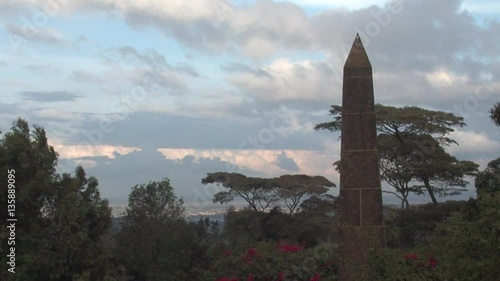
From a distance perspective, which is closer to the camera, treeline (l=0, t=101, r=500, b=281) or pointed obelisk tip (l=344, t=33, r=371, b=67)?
treeline (l=0, t=101, r=500, b=281)

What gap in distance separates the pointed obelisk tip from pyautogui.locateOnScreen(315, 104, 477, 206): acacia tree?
1870 centimetres

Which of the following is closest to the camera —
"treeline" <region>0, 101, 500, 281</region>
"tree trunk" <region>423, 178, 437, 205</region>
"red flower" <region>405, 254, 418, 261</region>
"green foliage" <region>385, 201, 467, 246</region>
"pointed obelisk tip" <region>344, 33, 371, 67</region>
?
"treeline" <region>0, 101, 500, 281</region>

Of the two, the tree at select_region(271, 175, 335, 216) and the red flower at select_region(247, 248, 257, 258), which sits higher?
the tree at select_region(271, 175, 335, 216)

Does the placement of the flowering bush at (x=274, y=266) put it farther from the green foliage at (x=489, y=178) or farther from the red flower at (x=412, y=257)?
the green foliage at (x=489, y=178)

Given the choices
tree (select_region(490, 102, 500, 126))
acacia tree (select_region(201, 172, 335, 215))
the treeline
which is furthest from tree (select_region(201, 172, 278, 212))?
tree (select_region(490, 102, 500, 126))

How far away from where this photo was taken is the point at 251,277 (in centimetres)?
1331

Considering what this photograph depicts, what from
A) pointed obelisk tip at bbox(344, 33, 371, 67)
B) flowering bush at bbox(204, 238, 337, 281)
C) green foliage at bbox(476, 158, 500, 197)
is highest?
pointed obelisk tip at bbox(344, 33, 371, 67)

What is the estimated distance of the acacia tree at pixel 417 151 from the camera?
31688mm

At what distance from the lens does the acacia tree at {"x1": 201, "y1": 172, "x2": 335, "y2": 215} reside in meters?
36.3

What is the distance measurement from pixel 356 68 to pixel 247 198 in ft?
82.5

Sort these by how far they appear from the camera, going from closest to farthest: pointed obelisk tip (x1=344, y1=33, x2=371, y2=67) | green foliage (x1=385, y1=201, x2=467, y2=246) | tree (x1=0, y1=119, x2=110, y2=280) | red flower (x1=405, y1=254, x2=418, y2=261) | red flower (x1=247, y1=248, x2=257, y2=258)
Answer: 1. red flower (x1=405, y1=254, x2=418, y2=261)
2. pointed obelisk tip (x1=344, y1=33, x2=371, y2=67)
3. red flower (x1=247, y1=248, x2=257, y2=258)
4. tree (x1=0, y1=119, x2=110, y2=280)
5. green foliage (x1=385, y1=201, x2=467, y2=246)

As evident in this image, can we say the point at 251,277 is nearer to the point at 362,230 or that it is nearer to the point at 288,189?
the point at 362,230

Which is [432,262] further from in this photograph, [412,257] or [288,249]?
[288,249]

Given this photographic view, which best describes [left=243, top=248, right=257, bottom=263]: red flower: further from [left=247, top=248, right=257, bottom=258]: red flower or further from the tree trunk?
the tree trunk
